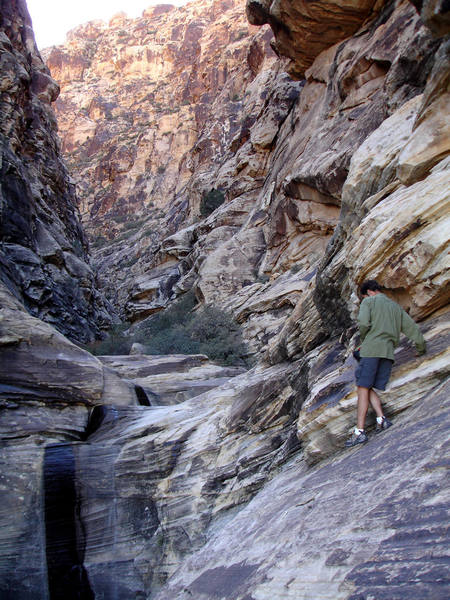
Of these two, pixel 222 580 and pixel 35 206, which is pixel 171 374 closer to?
pixel 222 580

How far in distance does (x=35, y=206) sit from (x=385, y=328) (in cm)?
2240

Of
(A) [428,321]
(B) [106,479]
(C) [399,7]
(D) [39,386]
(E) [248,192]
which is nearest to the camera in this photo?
(A) [428,321]

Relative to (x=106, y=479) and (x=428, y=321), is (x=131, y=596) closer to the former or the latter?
(x=106, y=479)

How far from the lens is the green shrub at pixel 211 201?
98.0 feet

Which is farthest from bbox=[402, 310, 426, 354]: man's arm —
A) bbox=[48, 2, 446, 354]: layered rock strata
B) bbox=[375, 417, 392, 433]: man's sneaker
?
bbox=[48, 2, 446, 354]: layered rock strata

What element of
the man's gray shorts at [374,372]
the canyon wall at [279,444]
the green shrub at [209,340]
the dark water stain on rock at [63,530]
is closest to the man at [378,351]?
the man's gray shorts at [374,372]

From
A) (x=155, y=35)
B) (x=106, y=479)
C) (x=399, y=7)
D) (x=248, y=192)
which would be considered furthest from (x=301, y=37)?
(x=155, y=35)

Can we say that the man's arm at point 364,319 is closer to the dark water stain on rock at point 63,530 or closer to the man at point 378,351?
the man at point 378,351

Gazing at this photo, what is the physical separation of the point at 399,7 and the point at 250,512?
634 inches

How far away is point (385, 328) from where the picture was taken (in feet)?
14.8

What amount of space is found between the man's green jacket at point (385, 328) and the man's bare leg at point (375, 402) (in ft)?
1.21

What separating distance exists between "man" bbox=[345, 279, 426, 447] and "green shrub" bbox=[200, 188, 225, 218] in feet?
85.4

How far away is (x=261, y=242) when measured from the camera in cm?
2177

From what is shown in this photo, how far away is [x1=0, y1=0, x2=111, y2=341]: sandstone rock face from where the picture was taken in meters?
18.9
